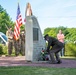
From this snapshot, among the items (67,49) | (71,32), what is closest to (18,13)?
(67,49)

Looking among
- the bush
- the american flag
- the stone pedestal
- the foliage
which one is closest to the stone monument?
the stone pedestal

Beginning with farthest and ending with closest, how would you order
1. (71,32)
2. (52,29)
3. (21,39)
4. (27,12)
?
(52,29) < (71,32) < (21,39) < (27,12)

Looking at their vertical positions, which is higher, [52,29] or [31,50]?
[52,29]

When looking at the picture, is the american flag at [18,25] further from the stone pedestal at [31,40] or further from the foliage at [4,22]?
the foliage at [4,22]

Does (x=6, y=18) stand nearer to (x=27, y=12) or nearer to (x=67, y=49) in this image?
(x=67, y=49)

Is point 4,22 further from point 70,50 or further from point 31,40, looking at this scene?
point 31,40

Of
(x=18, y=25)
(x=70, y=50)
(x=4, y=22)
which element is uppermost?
(x=4, y=22)

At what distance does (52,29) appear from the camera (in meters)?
67.8

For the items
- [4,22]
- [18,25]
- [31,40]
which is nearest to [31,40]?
A: [31,40]

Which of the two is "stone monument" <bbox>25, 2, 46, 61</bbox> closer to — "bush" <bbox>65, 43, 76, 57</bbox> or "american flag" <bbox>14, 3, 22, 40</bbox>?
"american flag" <bbox>14, 3, 22, 40</bbox>

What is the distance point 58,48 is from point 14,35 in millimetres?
7301

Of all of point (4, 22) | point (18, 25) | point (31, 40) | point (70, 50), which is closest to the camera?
point (31, 40)

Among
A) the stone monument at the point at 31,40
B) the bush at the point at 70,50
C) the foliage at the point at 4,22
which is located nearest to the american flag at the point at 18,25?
the bush at the point at 70,50

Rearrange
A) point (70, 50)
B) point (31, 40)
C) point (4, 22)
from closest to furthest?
point (31, 40)
point (70, 50)
point (4, 22)
